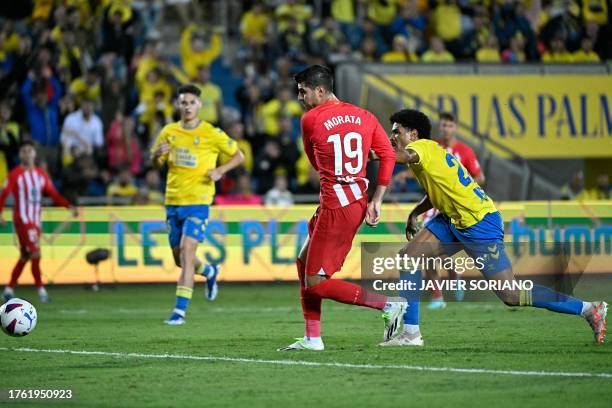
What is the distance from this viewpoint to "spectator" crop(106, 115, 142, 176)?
21.5m

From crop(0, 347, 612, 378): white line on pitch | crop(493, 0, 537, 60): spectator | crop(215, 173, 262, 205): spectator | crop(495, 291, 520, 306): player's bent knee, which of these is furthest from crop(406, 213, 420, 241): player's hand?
crop(493, 0, 537, 60): spectator

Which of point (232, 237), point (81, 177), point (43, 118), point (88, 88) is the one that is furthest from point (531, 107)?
point (43, 118)

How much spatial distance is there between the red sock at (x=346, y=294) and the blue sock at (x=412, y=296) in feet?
1.12

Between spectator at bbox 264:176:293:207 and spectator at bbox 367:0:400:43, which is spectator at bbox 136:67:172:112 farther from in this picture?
spectator at bbox 367:0:400:43

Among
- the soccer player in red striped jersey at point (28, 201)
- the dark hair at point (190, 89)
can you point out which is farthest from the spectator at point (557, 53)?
the dark hair at point (190, 89)

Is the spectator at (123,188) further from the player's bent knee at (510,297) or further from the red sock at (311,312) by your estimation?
the player's bent knee at (510,297)

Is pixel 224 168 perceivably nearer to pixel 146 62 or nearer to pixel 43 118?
pixel 43 118

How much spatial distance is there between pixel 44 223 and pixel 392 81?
6.96 meters


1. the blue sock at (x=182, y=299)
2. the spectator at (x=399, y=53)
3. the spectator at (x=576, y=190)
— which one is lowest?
the blue sock at (x=182, y=299)

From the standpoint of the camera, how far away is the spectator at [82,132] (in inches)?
836

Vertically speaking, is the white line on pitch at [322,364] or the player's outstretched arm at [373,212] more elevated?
the player's outstretched arm at [373,212]

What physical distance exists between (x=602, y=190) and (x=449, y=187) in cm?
1312

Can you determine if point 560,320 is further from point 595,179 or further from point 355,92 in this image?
point 595,179

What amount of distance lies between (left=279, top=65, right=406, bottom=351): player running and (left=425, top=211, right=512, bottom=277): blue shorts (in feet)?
2.55
